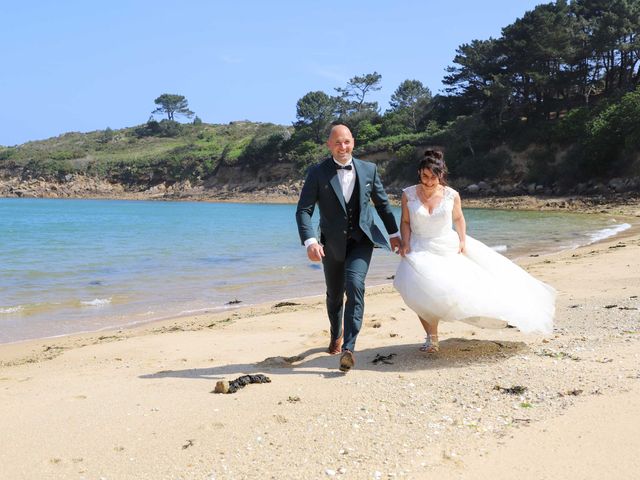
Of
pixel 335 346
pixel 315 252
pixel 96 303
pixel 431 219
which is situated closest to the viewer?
pixel 315 252

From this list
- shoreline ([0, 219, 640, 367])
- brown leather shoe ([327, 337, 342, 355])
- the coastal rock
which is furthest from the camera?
the coastal rock

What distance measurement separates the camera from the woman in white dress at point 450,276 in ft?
14.4

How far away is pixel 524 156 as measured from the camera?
42562mm

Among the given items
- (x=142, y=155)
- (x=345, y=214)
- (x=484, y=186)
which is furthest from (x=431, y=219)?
(x=142, y=155)

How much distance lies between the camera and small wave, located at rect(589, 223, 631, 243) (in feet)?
57.2

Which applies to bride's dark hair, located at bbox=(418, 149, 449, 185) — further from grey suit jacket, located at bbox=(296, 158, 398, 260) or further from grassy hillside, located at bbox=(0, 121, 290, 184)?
grassy hillside, located at bbox=(0, 121, 290, 184)

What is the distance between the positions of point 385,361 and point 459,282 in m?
0.88

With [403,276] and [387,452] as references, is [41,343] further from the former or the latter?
[387,452]

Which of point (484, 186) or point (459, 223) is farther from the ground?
point (484, 186)

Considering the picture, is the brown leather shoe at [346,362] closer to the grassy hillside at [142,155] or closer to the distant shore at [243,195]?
the distant shore at [243,195]

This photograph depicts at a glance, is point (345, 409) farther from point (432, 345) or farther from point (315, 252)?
point (432, 345)

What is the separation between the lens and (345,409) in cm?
362

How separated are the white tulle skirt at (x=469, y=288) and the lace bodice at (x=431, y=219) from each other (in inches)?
1.8

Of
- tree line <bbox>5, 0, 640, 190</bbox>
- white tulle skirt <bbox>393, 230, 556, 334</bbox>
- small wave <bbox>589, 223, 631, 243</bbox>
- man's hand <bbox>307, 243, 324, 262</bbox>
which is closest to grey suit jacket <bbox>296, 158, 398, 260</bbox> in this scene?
man's hand <bbox>307, 243, 324, 262</bbox>
